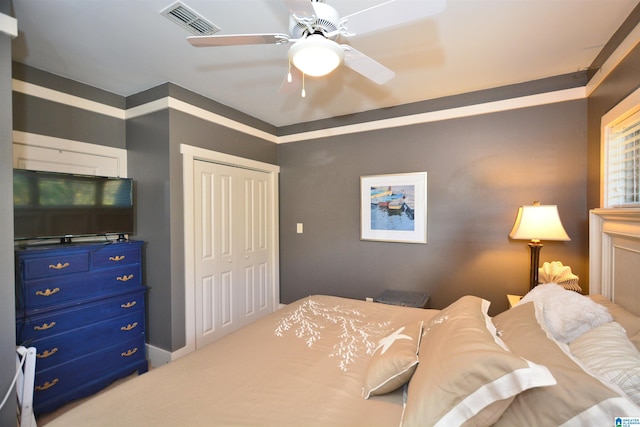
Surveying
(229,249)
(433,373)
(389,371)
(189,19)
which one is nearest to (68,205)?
(229,249)

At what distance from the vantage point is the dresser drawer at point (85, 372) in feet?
6.22

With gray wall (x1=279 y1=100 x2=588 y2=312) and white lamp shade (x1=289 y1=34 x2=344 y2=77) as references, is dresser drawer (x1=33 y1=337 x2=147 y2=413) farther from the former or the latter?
white lamp shade (x1=289 y1=34 x2=344 y2=77)

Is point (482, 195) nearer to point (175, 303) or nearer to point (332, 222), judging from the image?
point (332, 222)

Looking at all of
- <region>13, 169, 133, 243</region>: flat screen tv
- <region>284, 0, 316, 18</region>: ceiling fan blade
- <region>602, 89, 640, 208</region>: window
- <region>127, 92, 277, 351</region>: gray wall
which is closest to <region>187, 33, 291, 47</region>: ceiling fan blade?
<region>284, 0, 316, 18</region>: ceiling fan blade

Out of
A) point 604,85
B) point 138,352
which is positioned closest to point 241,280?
point 138,352

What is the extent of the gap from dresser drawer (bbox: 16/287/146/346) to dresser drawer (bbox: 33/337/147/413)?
0.83 ft

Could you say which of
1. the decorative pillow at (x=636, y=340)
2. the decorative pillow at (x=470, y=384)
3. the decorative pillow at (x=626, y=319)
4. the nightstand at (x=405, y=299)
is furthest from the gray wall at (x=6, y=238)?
the decorative pillow at (x=626, y=319)

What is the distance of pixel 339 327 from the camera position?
1.81 metres

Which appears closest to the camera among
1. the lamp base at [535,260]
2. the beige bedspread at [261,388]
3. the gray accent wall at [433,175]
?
the beige bedspread at [261,388]

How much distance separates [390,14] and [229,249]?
2651 millimetres

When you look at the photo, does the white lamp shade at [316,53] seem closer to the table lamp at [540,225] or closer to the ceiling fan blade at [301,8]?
the ceiling fan blade at [301,8]

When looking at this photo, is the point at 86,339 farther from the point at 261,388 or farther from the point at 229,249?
the point at 261,388

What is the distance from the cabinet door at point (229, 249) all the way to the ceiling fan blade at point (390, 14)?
6.84ft

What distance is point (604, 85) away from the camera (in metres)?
1.98
